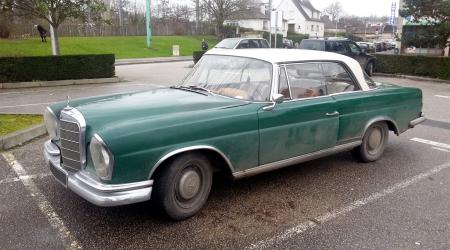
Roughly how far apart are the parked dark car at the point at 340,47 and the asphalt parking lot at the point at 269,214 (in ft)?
37.4

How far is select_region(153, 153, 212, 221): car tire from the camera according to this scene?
3.50m

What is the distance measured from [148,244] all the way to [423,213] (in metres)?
2.80

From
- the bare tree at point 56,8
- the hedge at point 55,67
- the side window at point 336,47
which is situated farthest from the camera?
the side window at point 336,47

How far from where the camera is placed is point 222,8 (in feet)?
143

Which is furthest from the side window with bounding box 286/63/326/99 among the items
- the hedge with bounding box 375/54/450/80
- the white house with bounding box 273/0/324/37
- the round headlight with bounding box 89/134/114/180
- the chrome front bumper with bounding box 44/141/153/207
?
the white house with bounding box 273/0/324/37

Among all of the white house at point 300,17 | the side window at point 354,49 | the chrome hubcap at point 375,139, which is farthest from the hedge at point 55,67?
the white house at point 300,17

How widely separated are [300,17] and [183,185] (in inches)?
2966

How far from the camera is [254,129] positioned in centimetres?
396

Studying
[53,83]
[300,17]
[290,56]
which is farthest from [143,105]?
[300,17]

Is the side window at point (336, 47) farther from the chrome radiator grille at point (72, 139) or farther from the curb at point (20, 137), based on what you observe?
the chrome radiator grille at point (72, 139)

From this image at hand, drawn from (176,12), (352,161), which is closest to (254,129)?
(352,161)

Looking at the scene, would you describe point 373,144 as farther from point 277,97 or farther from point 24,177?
point 24,177

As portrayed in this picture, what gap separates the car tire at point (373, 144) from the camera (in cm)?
536

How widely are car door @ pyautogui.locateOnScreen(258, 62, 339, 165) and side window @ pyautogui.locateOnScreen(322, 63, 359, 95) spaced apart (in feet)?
0.35
